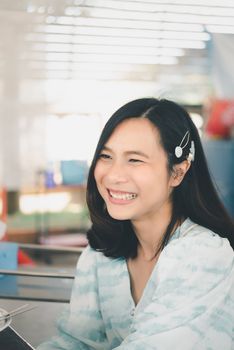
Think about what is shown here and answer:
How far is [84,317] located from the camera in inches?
49.1

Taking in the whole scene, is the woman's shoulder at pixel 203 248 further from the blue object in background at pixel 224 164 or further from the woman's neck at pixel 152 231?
the blue object in background at pixel 224 164

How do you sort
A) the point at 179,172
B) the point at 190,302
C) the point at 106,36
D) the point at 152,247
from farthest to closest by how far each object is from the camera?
the point at 106,36 < the point at 152,247 < the point at 179,172 < the point at 190,302

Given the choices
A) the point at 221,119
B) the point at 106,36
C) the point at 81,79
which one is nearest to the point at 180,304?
the point at 106,36

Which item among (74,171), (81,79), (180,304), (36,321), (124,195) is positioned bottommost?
(74,171)

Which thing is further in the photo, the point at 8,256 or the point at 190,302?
the point at 8,256

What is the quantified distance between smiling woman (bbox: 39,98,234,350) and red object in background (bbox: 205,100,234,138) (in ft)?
11.6

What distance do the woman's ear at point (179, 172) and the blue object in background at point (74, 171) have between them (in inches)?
155

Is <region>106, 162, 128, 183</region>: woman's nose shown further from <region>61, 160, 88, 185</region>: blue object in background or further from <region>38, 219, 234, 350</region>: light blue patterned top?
<region>61, 160, 88, 185</region>: blue object in background

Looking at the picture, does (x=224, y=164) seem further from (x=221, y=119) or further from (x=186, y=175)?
(x=186, y=175)

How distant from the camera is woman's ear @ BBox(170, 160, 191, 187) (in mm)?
1119

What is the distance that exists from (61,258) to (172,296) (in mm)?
3982

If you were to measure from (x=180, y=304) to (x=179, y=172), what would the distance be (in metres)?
0.29

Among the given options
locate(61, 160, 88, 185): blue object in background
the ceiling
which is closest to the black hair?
the ceiling

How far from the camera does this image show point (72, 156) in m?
5.09
